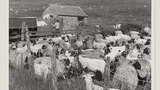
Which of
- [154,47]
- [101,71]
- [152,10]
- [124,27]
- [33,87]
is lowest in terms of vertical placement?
[33,87]

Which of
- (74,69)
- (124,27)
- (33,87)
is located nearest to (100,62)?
(74,69)

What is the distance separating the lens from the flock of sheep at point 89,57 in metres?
3.09

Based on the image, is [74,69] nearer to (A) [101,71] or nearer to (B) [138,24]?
(A) [101,71]

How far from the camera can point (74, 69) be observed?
3150 mm

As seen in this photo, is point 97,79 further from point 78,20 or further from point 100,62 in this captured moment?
point 78,20

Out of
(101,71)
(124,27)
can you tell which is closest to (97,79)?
(101,71)

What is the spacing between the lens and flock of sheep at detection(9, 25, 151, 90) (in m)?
3.09

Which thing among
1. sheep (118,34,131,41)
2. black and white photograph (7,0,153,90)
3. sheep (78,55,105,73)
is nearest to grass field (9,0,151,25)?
black and white photograph (7,0,153,90)

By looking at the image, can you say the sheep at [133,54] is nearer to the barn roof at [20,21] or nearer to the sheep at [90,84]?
the sheep at [90,84]

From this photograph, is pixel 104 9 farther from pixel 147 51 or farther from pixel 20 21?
pixel 20 21

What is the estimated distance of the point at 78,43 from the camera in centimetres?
319

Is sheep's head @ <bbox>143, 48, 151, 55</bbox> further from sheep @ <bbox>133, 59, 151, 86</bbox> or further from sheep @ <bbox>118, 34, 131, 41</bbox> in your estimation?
sheep @ <bbox>118, 34, 131, 41</bbox>

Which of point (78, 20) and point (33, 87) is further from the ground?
point (78, 20)

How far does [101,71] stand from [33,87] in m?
0.88
